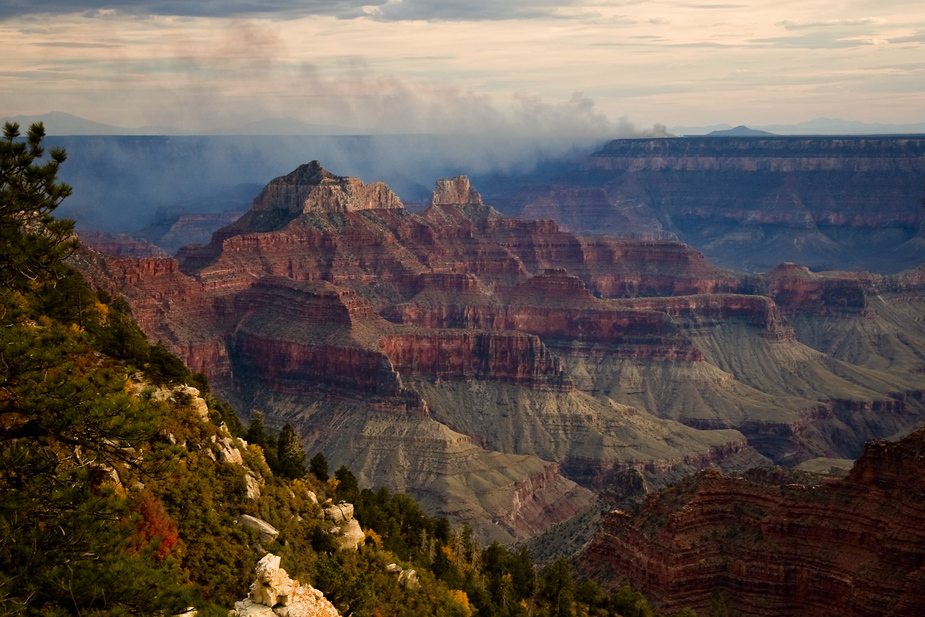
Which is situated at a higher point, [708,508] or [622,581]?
[708,508]

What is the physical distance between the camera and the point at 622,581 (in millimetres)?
76375

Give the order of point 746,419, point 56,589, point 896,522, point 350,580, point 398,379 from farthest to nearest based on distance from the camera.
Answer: point 746,419 < point 398,379 < point 896,522 < point 350,580 < point 56,589

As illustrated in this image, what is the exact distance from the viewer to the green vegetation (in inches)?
1291

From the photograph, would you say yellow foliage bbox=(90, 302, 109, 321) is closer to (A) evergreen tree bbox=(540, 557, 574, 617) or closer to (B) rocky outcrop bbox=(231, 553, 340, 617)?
(B) rocky outcrop bbox=(231, 553, 340, 617)

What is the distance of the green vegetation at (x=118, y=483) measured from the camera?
3278 cm

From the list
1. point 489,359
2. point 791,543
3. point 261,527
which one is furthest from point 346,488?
point 489,359

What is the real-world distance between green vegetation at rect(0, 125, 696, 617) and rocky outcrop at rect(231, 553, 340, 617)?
0.78 m

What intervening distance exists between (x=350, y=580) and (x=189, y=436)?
791cm

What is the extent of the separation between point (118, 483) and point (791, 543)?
4561 cm

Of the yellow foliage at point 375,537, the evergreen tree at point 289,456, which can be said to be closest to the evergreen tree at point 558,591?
the yellow foliage at point 375,537

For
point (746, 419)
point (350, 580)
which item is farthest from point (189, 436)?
point (746, 419)

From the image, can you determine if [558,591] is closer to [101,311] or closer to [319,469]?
[319,469]

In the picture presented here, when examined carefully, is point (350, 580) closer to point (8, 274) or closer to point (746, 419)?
point (8, 274)

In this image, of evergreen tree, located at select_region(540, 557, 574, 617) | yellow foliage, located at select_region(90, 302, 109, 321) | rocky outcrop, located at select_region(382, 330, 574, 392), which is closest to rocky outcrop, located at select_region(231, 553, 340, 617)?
yellow foliage, located at select_region(90, 302, 109, 321)
